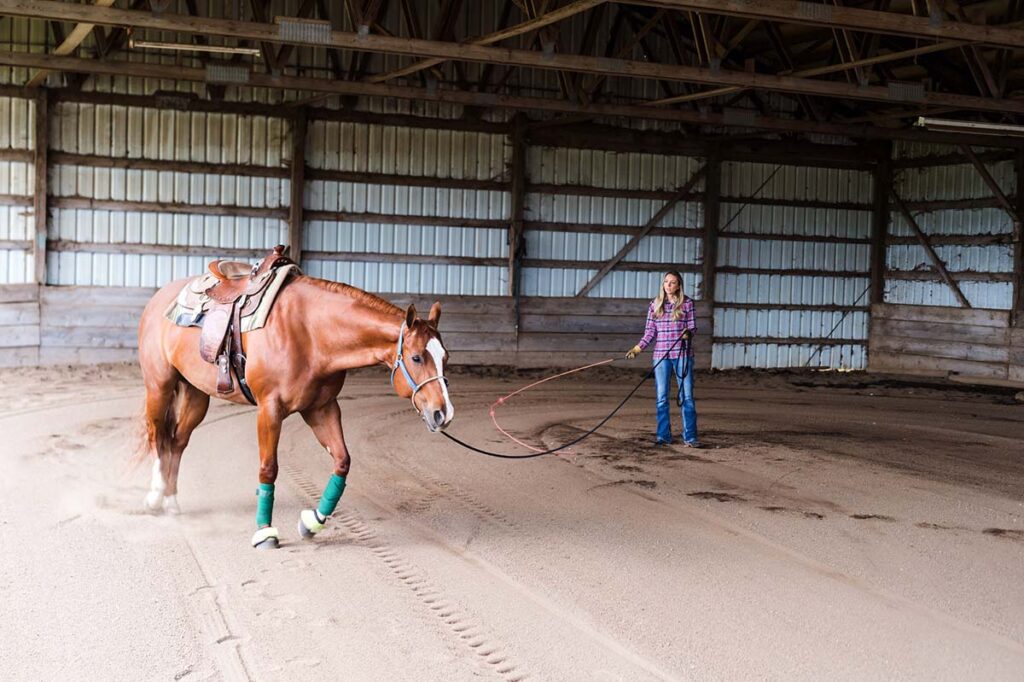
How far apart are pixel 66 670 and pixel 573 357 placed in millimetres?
14748

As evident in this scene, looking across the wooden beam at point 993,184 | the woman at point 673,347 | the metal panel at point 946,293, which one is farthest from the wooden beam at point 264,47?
the metal panel at point 946,293

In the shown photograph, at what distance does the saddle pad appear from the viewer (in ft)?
19.6

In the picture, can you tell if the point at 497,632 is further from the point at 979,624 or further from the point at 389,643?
the point at 979,624

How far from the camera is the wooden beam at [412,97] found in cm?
1352

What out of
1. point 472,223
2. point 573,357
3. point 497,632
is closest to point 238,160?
point 472,223

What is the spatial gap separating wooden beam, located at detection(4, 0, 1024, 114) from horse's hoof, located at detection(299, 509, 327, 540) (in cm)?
646

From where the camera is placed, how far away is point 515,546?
589cm

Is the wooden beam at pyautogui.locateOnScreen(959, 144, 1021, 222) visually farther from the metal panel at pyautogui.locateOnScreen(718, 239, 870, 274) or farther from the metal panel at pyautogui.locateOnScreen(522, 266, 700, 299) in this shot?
the metal panel at pyautogui.locateOnScreen(522, 266, 700, 299)

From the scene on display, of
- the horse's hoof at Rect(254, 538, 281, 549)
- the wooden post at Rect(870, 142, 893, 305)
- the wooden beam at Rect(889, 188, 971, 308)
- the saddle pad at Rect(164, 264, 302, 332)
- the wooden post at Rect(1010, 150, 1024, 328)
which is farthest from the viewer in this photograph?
the wooden post at Rect(870, 142, 893, 305)

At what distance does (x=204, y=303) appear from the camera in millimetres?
6312

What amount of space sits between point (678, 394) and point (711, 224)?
982 centimetres

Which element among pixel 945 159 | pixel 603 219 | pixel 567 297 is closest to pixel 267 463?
pixel 567 297

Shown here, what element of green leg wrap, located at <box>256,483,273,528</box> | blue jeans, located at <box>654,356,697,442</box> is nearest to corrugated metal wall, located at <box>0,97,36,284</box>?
blue jeans, located at <box>654,356,697,442</box>

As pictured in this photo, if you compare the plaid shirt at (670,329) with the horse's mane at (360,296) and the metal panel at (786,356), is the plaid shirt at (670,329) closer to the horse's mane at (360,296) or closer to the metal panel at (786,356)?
the horse's mane at (360,296)
